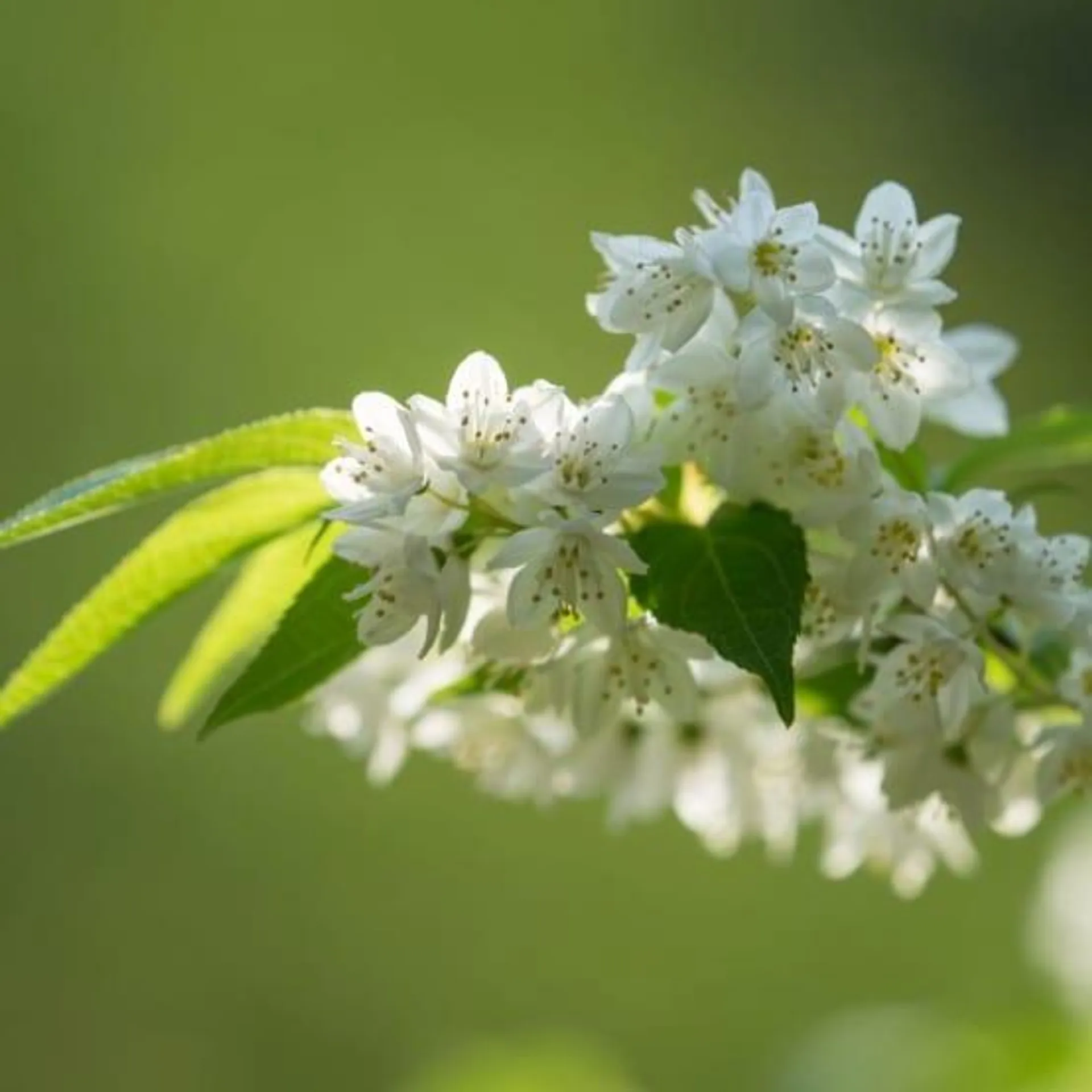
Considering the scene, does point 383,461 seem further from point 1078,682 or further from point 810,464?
point 1078,682

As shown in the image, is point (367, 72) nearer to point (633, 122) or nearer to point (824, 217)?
point (633, 122)

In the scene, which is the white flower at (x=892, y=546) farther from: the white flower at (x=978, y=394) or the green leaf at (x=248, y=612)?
the green leaf at (x=248, y=612)

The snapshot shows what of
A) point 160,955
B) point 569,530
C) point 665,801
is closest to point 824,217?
point 160,955

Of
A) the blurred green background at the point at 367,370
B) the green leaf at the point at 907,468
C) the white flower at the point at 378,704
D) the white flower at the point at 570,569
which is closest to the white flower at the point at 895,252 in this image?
the green leaf at the point at 907,468

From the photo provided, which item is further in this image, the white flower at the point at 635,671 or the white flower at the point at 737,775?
the white flower at the point at 737,775

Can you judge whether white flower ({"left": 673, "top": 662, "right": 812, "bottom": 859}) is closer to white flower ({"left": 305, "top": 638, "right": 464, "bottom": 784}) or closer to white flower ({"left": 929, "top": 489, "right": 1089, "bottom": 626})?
white flower ({"left": 305, "top": 638, "right": 464, "bottom": 784})

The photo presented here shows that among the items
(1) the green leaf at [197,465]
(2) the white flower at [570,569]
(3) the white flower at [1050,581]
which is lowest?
(3) the white flower at [1050,581]
